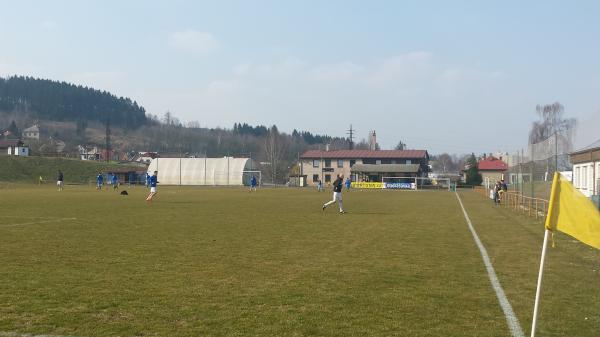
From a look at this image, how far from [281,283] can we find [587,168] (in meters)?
19.6

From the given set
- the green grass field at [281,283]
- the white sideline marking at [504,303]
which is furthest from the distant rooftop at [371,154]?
the white sideline marking at [504,303]

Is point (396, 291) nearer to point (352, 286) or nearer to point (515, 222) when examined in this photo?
point (352, 286)

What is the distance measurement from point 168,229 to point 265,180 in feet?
335

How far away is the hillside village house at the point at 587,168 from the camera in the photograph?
2019 centimetres

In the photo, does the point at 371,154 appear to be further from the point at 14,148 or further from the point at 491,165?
the point at 14,148

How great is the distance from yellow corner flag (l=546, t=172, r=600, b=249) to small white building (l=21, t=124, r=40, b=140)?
20347cm

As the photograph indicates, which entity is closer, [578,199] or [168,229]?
[578,199]

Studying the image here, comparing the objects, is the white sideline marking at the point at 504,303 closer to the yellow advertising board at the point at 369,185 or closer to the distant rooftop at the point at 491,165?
the yellow advertising board at the point at 369,185

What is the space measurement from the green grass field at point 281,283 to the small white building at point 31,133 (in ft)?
629

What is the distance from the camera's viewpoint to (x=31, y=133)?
19062cm

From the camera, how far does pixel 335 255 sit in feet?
38.7

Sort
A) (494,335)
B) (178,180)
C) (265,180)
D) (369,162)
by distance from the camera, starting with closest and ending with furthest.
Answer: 1. (494,335)
2. (178,180)
3. (369,162)
4. (265,180)

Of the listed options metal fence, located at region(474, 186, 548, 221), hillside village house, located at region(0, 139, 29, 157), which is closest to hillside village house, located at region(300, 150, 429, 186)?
metal fence, located at region(474, 186, 548, 221)

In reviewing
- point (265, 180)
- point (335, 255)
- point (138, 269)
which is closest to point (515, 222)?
point (335, 255)
